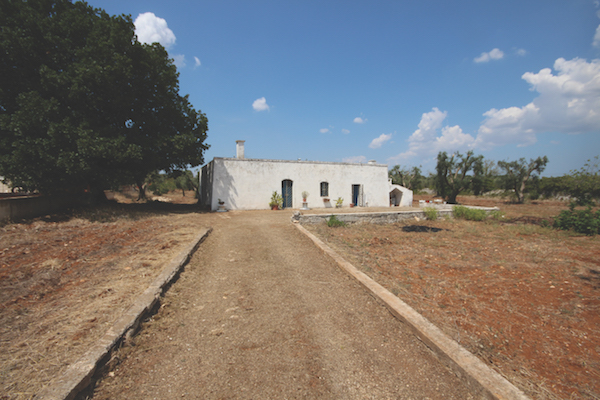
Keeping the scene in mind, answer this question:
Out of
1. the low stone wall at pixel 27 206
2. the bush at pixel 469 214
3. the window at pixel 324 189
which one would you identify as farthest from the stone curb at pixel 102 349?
the window at pixel 324 189

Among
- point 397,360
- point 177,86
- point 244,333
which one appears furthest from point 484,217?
point 177,86

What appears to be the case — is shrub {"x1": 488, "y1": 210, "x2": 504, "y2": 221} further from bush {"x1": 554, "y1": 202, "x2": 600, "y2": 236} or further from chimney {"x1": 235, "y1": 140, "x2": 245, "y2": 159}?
chimney {"x1": 235, "y1": 140, "x2": 245, "y2": 159}

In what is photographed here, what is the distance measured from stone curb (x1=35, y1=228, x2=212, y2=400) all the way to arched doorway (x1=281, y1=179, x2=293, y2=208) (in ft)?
44.6

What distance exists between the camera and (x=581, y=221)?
938cm

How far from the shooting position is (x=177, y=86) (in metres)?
15.2

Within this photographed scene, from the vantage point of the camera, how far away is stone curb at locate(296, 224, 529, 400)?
6.79 feet

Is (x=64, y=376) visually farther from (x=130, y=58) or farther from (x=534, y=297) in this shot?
(x=130, y=58)

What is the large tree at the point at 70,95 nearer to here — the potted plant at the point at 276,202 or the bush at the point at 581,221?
the potted plant at the point at 276,202

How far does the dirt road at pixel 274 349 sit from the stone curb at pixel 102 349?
0.14 m

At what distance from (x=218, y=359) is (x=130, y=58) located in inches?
571

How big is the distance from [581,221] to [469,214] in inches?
156

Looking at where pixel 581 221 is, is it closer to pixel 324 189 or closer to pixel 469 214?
pixel 469 214

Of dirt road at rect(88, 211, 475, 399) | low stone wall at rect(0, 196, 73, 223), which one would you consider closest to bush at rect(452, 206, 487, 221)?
dirt road at rect(88, 211, 475, 399)

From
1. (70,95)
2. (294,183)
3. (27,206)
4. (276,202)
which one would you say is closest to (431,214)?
(294,183)
